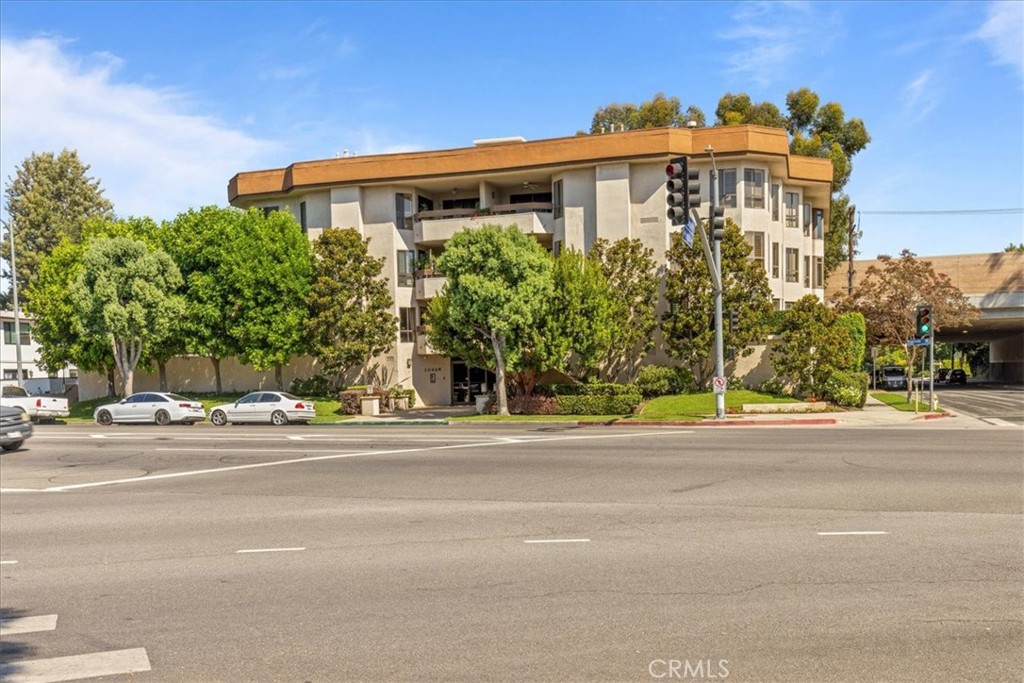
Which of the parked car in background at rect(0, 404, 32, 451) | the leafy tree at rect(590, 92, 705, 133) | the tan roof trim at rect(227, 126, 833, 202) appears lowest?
the parked car in background at rect(0, 404, 32, 451)

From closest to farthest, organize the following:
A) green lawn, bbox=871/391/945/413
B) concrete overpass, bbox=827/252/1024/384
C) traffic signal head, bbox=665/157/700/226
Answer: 1. traffic signal head, bbox=665/157/700/226
2. green lawn, bbox=871/391/945/413
3. concrete overpass, bbox=827/252/1024/384

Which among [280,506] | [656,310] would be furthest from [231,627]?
[656,310]

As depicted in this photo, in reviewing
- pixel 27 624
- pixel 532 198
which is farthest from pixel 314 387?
pixel 27 624

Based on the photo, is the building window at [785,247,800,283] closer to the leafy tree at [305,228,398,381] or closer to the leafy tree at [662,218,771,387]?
the leafy tree at [662,218,771,387]

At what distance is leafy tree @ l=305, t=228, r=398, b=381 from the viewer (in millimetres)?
41156

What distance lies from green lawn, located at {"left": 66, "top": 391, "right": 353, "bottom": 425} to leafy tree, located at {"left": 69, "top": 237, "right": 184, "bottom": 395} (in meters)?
3.67

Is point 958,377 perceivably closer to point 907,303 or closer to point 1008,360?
point 1008,360

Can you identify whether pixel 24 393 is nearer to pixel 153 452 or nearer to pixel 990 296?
pixel 153 452

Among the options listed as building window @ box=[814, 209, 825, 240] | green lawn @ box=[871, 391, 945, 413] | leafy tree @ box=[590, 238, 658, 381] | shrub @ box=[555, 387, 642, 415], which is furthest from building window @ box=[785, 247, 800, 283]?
shrub @ box=[555, 387, 642, 415]

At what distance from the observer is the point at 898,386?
5869 cm

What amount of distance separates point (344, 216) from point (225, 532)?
34724mm

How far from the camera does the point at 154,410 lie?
116 ft

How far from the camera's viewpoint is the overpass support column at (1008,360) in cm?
7069

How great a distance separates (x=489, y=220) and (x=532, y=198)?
16.5 feet
